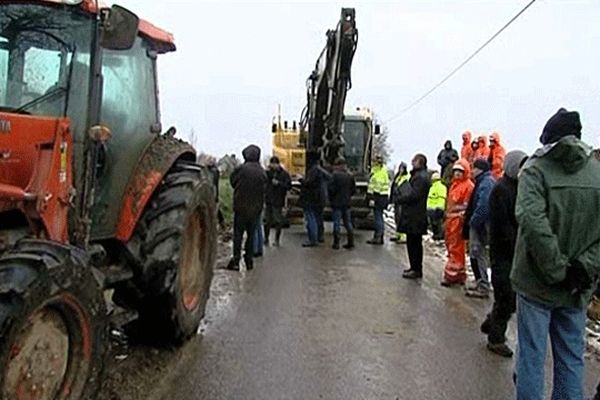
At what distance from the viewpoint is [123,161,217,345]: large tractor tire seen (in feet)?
18.7

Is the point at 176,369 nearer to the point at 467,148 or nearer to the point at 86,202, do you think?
the point at 86,202

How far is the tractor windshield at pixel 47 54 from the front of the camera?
4.76m

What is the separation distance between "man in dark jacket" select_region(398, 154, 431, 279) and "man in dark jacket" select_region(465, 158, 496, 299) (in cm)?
116

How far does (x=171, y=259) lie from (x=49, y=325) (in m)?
1.93

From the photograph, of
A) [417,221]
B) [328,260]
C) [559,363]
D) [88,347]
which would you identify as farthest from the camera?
[328,260]

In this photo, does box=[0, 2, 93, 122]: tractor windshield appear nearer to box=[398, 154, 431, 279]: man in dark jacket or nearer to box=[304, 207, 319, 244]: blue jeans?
box=[398, 154, 431, 279]: man in dark jacket

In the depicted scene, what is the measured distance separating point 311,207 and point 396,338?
7.47m

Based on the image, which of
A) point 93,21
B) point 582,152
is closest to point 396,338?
point 582,152

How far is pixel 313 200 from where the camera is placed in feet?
46.3

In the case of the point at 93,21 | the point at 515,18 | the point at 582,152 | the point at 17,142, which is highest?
the point at 515,18

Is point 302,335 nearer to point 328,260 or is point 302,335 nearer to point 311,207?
point 328,260

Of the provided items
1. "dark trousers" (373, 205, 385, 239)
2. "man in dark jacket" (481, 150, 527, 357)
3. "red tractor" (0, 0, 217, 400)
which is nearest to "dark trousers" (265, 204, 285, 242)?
"dark trousers" (373, 205, 385, 239)

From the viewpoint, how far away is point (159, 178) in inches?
235

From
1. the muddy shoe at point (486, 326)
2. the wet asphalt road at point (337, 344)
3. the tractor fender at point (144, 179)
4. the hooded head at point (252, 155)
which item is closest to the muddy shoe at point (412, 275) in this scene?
the wet asphalt road at point (337, 344)
